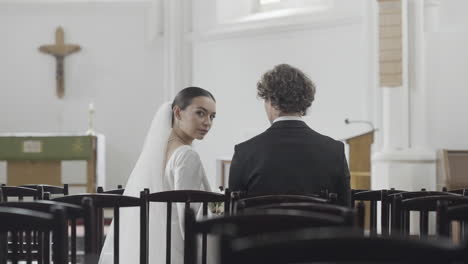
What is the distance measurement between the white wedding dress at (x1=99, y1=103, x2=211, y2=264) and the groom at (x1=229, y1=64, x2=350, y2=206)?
0.80 feet

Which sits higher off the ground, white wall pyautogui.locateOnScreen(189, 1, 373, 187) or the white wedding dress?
white wall pyautogui.locateOnScreen(189, 1, 373, 187)

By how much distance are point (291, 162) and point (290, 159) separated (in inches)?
0.6

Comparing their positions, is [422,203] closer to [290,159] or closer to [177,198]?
[290,159]

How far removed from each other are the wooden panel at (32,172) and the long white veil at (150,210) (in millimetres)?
6680

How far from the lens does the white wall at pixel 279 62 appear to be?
998 cm

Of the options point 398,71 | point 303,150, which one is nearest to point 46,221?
point 303,150

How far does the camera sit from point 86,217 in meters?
2.61

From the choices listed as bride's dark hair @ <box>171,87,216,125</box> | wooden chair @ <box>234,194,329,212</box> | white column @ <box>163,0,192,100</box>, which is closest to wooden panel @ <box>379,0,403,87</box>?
white column @ <box>163,0,192,100</box>

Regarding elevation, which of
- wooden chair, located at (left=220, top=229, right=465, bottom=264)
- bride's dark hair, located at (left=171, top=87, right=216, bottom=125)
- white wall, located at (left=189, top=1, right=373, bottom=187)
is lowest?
wooden chair, located at (left=220, top=229, right=465, bottom=264)

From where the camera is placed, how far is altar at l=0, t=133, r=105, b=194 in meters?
10.5

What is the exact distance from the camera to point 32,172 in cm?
1060

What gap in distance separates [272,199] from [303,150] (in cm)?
71

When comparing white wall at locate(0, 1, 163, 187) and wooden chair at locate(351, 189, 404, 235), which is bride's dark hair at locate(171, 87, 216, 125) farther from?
white wall at locate(0, 1, 163, 187)

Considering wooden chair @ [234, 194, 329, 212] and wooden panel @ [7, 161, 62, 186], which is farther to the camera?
wooden panel @ [7, 161, 62, 186]
